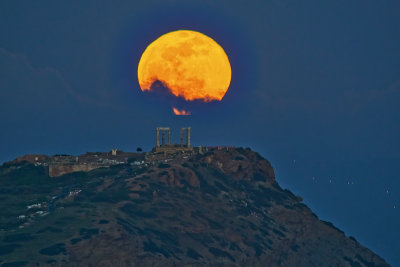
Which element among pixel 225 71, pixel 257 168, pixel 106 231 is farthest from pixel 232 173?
pixel 106 231

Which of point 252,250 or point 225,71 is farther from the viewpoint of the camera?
point 225,71

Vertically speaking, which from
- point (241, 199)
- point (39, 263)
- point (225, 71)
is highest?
point (225, 71)

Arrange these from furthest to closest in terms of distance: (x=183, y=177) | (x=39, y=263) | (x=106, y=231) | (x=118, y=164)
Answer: (x=118, y=164), (x=183, y=177), (x=106, y=231), (x=39, y=263)

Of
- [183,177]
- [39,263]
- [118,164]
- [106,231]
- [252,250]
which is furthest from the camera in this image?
[118,164]

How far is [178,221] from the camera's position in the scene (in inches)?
5477

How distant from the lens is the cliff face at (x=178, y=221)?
11938cm

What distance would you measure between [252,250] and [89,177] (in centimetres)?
3621

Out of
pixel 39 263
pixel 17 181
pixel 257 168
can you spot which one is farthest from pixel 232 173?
pixel 39 263

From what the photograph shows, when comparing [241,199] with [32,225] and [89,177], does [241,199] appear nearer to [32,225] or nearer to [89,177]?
[89,177]

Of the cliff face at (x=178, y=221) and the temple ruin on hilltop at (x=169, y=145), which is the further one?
the temple ruin on hilltop at (x=169, y=145)

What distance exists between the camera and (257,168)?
178 m

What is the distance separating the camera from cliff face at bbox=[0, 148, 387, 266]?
11938 centimetres

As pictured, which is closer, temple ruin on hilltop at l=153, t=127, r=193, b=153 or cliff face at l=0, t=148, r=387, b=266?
cliff face at l=0, t=148, r=387, b=266

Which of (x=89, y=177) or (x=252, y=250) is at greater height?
(x=89, y=177)
